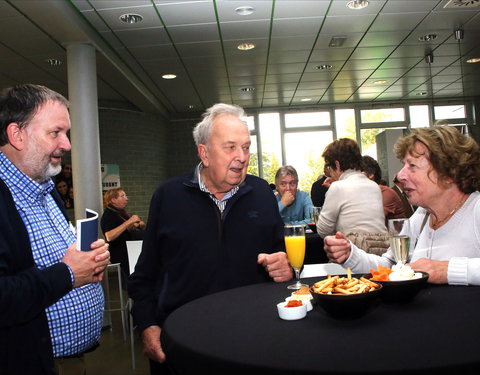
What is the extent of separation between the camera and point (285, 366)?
843 mm

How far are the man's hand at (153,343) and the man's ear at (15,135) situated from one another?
0.80 metres

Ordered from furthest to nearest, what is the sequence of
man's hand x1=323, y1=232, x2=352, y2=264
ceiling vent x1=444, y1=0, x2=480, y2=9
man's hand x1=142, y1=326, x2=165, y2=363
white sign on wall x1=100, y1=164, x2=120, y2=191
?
white sign on wall x1=100, y1=164, x2=120, y2=191, ceiling vent x1=444, y1=0, x2=480, y2=9, man's hand x1=323, y1=232, x2=352, y2=264, man's hand x1=142, y1=326, x2=165, y2=363

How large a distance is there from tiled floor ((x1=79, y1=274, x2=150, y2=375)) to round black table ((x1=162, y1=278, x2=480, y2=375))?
235 centimetres

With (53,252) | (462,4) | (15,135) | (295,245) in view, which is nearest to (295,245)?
(295,245)

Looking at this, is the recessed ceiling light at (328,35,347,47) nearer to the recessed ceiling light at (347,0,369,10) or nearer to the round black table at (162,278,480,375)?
the recessed ceiling light at (347,0,369,10)

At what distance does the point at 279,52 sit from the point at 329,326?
20.2 ft

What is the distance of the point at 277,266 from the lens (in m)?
1.63

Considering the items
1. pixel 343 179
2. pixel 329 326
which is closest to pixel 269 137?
pixel 343 179

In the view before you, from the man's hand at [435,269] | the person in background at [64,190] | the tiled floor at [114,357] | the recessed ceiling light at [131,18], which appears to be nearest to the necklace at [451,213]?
the man's hand at [435,269]

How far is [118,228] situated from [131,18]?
248 centimetres

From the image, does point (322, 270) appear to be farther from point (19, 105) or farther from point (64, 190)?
point (64, 190)

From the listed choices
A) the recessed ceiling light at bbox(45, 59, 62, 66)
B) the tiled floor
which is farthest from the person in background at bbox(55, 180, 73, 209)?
the tiled floor

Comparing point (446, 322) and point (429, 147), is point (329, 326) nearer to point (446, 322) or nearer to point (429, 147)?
point (446, 322)

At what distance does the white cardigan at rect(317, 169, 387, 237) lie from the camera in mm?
3199
